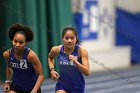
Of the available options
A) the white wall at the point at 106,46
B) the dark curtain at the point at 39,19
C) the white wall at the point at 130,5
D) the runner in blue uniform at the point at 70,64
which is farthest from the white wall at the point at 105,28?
the runner in blue uniform at the point at 70,64

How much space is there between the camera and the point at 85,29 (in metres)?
9.84

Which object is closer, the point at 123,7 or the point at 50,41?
the point at 50,41

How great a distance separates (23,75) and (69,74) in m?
0.47

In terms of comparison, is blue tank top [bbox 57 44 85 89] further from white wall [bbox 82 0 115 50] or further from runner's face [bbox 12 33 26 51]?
white wall [bbox 82 0 115 50]

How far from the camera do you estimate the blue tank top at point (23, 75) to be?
3.83m

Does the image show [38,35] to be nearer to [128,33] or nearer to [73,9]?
[73,9]

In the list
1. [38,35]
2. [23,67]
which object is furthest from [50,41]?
[23,67]

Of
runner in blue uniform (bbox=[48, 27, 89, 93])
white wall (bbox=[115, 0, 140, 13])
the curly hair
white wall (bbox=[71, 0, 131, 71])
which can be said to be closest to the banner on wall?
white wall (bbox=[71, 0, 131, 71])

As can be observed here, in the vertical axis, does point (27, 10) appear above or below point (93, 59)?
above

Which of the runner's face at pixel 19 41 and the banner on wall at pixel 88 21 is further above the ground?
the runner's face at pixel 19 41

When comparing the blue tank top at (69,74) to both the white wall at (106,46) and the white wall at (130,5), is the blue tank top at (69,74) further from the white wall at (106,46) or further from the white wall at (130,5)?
the white wall at (130,5)

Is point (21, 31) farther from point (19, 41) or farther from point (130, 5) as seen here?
point (130, 5)

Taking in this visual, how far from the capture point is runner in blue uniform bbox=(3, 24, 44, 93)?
3.80 m

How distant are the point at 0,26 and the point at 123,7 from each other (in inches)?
152
